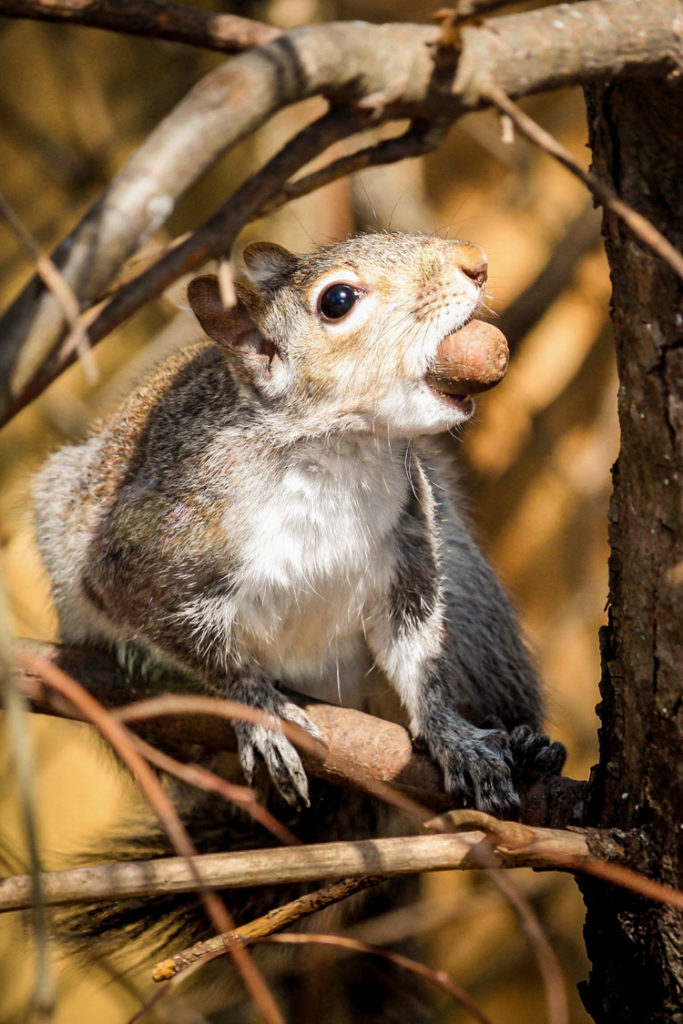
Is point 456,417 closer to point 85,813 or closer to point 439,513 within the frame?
point 439,513

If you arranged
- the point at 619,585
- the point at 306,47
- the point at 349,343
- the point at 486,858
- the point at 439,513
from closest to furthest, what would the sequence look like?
the point at 306,47 < the point at 486,858 < the point at 619,585 < the point at 349,343 < the point at 439,513

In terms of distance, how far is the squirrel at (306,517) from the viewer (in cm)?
126

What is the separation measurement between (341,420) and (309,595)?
24 cm

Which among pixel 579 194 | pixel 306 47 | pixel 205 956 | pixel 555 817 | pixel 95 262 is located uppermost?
pixel 579 194

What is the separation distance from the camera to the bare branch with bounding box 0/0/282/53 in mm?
860

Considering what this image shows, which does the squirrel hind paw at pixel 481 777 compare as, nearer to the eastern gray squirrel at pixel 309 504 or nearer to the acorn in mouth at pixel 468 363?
the eastern gray squirrel at pixel 309 504

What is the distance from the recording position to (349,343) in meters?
1.28

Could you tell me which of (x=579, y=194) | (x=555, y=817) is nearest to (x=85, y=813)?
(x=555, y=817)

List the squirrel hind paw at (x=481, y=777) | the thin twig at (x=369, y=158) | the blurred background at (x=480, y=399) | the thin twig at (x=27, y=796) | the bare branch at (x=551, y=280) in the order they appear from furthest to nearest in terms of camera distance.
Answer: the bare branch at (x=551, y=280) → the blurred background at (x=480, y=399) → the squirrel hind paw at (x=481, y=777) → the thin twig at (x=369, y=158) → the thin twig at (x=27, y=796)

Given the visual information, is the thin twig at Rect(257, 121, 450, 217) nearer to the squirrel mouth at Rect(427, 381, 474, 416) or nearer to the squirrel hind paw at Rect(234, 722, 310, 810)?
the squirrel mouth at Rect(427, 381, 474, 416)

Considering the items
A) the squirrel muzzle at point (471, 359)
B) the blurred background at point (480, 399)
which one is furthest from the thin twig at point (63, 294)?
the blurred background at point (480, 399)

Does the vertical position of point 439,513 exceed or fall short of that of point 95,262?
it exceeds it

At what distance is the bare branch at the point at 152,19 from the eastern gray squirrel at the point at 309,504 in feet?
1.35

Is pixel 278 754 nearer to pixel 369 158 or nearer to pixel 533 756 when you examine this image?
pixel 533 756
